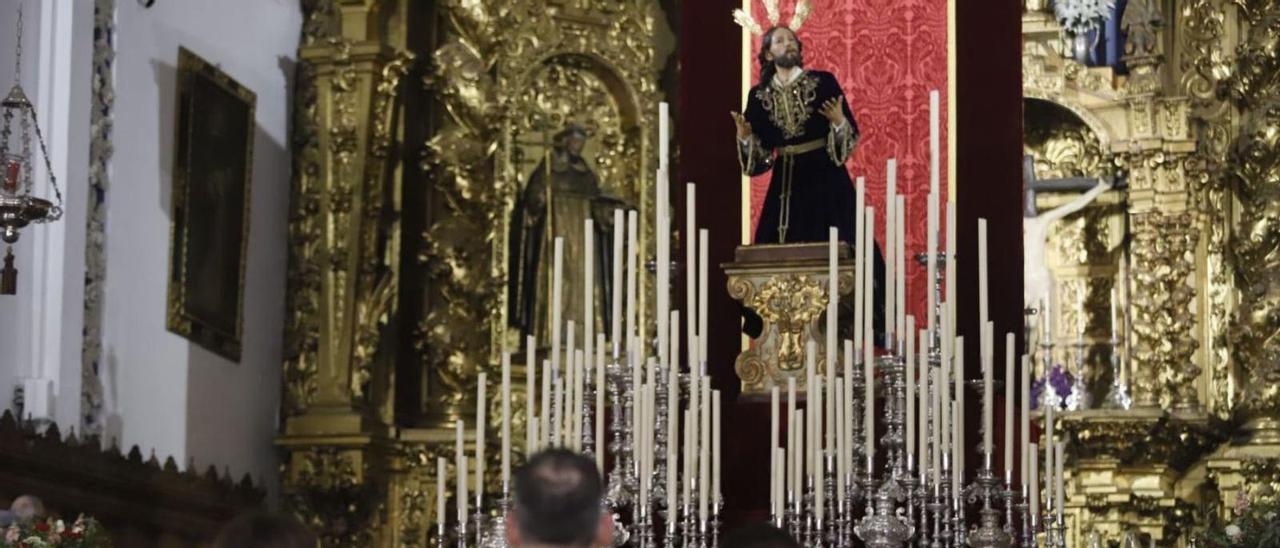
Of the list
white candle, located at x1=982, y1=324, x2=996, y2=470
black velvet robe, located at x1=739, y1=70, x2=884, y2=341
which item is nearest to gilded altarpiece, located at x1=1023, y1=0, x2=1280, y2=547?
black velvet robe, located at x1=739, y1=70, x2=884, y2=341

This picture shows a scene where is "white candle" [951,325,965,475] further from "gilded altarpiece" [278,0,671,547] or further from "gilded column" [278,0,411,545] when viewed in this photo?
"gilded column" [278,0,411,545]

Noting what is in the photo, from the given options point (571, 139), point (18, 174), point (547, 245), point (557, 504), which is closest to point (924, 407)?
point (18, 174)

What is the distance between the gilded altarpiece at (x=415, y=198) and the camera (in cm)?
1523

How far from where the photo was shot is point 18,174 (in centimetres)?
1131

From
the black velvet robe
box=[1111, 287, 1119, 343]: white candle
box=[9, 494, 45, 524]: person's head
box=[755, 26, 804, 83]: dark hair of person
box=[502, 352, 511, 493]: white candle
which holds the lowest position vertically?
box=[9, 494, 45, 524]: person's head

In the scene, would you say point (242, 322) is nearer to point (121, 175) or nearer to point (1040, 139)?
point (121, 175)

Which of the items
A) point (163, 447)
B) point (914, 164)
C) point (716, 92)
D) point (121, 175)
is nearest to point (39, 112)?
point (121, 175)

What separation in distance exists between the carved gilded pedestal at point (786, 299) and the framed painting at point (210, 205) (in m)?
4.36

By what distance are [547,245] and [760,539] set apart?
34.9ft

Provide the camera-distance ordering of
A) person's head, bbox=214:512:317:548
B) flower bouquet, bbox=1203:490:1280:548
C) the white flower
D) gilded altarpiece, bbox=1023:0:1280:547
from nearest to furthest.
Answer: person's head, bbox=214:512:317:548 < flower bouquet, bbox=1203:490:1280:548 < the white flower < gilded altarpiece, bbox=1023:0:1280:547

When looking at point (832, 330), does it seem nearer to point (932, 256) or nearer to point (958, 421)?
point (932, 256)

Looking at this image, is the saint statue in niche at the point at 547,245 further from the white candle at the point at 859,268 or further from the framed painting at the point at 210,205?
the white candle at the point at 859,268

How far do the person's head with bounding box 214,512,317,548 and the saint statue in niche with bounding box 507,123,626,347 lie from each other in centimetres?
1087

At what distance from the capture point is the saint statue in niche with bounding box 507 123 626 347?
15.9m
